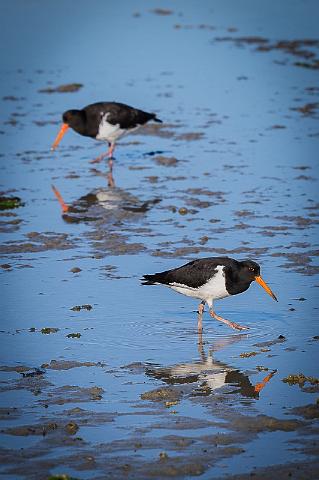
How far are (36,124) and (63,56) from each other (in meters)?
7.84

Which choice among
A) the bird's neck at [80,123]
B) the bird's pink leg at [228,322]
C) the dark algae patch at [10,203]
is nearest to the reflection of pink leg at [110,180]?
the bird's neck at [80,123]

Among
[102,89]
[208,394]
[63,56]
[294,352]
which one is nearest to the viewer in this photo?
[208,394]

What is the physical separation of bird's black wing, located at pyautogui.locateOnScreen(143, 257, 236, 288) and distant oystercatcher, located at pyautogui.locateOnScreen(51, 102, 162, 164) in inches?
290

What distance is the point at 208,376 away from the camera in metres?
10.2

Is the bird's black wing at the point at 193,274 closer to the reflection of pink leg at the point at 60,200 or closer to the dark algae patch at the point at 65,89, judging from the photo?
the reflection of pink leg at the point at 60,200

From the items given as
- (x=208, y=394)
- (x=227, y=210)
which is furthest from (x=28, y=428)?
(x=227, y=210)

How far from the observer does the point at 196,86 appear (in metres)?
24.9

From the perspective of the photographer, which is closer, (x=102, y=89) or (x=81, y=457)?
(x=81, y=457)

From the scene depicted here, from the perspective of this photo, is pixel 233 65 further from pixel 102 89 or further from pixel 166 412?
pixel 166 412

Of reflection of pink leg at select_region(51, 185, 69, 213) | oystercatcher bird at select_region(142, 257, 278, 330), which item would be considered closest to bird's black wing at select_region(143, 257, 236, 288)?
oystercatcher bird at select_region(142, 257, 278, 330)

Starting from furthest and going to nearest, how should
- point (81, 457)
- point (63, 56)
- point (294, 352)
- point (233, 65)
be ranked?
1. point (63, 56)
2. point (233, 65)
3. point (294, 352)
4. point (81, 457)

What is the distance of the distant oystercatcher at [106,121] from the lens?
750 inches

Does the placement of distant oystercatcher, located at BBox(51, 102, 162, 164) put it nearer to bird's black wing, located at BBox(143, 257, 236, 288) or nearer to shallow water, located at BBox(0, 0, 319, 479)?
shallow water, located at BBox(0, 0, 319, 479)

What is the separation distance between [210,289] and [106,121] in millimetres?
7874
